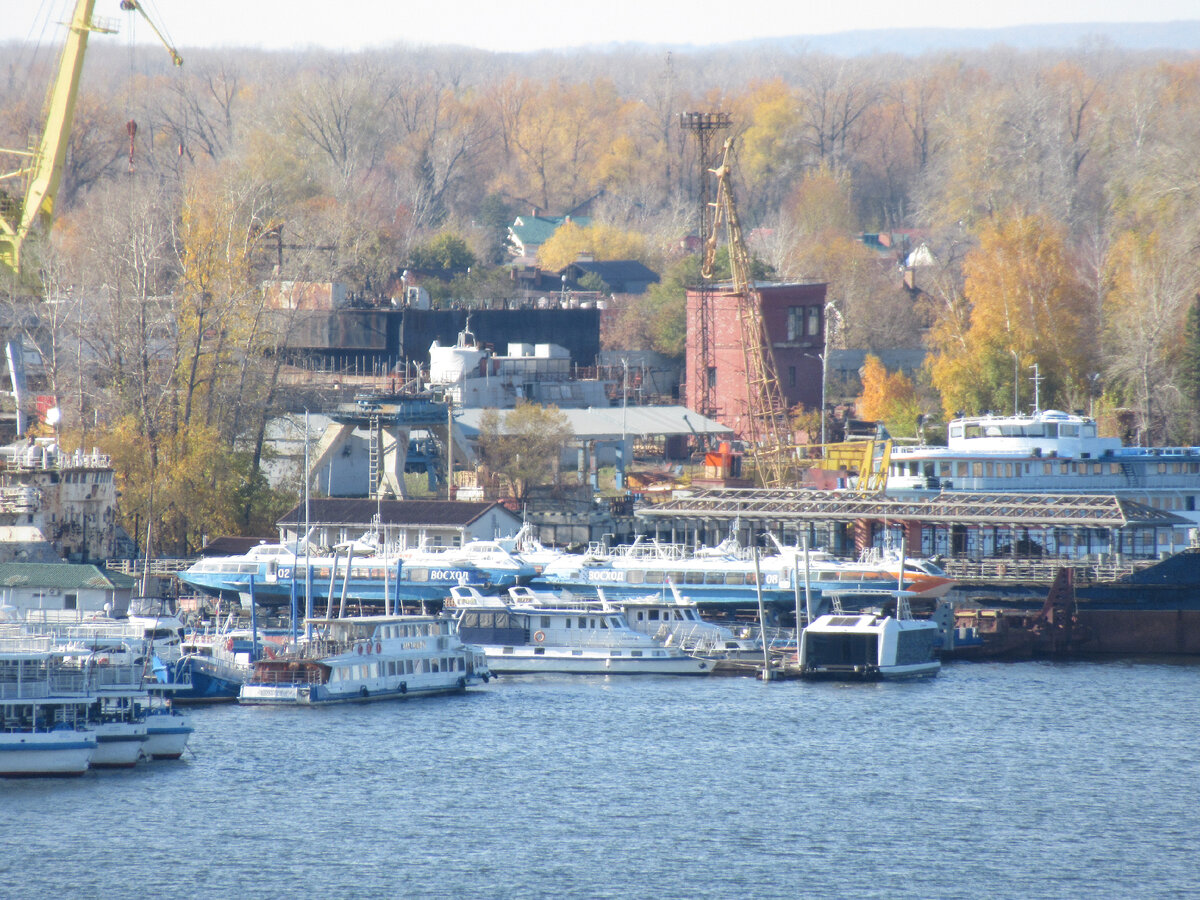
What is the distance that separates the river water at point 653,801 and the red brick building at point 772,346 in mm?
37338

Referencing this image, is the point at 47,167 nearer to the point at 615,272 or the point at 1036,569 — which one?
the point at 1036,569

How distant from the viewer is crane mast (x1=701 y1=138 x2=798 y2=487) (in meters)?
71.8

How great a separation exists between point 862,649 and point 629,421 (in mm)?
29705

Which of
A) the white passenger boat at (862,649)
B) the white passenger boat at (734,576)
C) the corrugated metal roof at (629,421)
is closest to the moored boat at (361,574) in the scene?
the white passenger boat at (734,576)

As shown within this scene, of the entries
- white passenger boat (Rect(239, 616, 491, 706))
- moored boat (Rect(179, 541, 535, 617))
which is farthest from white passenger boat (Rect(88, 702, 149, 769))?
moored boat (Rect(179, 541, 535, 617))

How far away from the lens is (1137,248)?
3177 inches

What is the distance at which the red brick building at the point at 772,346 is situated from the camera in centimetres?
8394

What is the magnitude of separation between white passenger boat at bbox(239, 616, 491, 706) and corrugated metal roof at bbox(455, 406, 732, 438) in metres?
25.9

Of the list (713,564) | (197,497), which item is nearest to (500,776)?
(713,564)

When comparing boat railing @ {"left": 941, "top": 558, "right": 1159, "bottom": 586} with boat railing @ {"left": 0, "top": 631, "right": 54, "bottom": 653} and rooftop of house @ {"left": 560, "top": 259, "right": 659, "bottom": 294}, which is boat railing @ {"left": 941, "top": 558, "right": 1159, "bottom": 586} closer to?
boat railing @ {"left": 0, "top": 631, "right": 54, "bottom": 653}

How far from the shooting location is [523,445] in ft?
234

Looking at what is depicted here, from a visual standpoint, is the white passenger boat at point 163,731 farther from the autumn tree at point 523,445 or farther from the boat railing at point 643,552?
the autumn tree at point 523,445

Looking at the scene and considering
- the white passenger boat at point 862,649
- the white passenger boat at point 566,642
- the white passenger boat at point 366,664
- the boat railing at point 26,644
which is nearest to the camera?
the boat railing at point 26,644

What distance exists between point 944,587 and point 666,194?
329 feet
